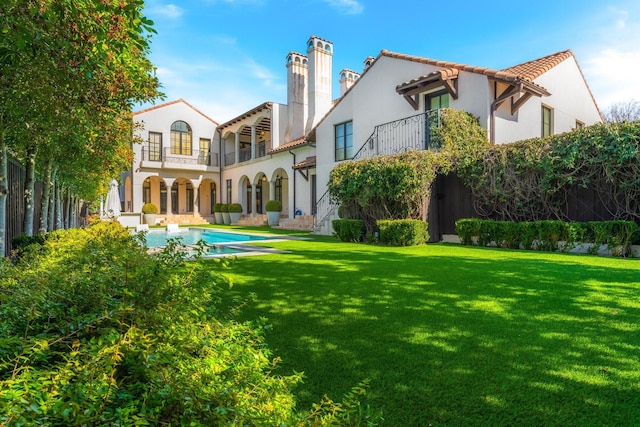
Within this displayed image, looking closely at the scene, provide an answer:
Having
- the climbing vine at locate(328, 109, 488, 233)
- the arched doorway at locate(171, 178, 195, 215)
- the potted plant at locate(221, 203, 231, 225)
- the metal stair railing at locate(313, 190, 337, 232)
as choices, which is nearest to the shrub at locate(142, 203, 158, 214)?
the potted plant at locate(221, 203, 231, 225)

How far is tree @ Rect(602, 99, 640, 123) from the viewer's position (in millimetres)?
32156

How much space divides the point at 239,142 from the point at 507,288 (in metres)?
30.3

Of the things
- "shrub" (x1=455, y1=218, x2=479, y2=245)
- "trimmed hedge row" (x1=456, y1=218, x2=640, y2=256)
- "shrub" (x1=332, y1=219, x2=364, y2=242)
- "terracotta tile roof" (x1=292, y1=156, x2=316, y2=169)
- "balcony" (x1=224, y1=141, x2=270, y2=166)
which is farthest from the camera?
"balcony" (x1=224, y1=141, x2=270, y2=166)

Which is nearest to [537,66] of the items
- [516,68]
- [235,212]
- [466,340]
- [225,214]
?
[516,68]

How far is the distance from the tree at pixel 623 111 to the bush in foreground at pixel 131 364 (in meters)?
40.4

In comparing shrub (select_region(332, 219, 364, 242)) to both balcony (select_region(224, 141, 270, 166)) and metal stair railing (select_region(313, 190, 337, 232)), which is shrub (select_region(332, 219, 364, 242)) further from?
balcony (select_region(224, 141, 270, 166))

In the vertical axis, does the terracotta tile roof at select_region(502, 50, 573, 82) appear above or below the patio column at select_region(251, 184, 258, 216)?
above

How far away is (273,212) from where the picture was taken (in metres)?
25.0

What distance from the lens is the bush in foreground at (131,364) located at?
3.84ft

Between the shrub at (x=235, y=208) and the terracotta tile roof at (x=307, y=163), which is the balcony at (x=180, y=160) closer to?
the shrub at (x=235, y=208)

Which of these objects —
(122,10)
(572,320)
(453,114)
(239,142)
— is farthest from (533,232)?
(239,142)

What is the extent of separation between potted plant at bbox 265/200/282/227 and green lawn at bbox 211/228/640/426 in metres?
18.4

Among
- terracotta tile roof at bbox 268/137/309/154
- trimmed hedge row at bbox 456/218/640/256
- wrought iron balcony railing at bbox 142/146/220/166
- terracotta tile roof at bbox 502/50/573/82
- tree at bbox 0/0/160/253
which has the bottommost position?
trimmed hedge row at bbox 456/218/640/256

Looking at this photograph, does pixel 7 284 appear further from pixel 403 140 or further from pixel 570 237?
pixel 403 140
